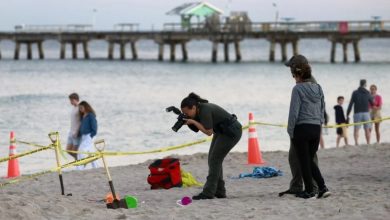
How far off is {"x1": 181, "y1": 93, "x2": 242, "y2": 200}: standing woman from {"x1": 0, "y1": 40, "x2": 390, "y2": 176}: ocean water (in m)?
7.12

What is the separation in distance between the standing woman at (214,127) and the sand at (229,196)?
23cm

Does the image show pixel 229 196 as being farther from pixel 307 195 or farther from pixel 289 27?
pixel 289 27

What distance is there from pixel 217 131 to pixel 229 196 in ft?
3.46

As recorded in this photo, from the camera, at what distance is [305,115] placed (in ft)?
29.3

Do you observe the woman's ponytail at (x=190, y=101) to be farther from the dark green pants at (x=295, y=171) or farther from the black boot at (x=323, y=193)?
the black boot at (x=323, y=193)

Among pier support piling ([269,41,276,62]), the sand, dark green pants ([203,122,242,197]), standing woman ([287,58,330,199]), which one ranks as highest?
standing woman ([287,58,330,199])

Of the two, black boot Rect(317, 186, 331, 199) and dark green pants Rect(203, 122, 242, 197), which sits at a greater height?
dark green pants Rect(203, 122, 242, 197)

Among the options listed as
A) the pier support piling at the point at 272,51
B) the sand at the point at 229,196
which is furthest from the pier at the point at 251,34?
the sand at the point at 229,196

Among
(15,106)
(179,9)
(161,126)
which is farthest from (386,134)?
(179,9)

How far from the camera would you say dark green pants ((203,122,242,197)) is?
9.51 m

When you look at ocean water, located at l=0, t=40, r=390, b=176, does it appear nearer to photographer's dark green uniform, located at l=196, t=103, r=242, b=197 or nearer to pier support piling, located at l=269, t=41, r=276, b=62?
pier support piling, located at l=269, t=41, r=276, b=62

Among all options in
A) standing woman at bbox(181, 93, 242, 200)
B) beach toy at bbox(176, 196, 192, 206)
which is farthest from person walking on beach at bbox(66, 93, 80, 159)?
beach toy at bbox(176, 196, 192, 206)

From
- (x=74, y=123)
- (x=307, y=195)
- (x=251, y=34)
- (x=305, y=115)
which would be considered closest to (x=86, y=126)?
(x=74, y=123)

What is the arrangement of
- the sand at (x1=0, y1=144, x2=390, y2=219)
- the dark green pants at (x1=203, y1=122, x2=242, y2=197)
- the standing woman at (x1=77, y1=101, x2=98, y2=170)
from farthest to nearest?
the standing woman at (x1=77, y1=101, x2=98, y2=170) → the dark green pants at (x1=203, y1=122, x2=242, y2=197) → the sand at (x1=0, y1=144, x2=390, y2=219)
